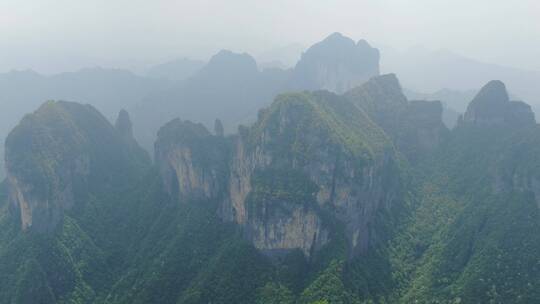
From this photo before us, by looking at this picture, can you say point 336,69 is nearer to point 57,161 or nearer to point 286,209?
point 57,161

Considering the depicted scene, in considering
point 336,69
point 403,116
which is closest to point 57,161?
point 403,116

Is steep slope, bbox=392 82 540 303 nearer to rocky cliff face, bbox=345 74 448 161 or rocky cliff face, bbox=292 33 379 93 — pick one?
rocky cliff face, bbox=345 74 448 161

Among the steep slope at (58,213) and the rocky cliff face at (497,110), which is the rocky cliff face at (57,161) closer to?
the steep slope at (58,213)

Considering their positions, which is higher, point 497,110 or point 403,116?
point 497,110

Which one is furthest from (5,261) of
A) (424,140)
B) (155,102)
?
(155,102)

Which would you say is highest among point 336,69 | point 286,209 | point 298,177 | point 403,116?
point 336,69

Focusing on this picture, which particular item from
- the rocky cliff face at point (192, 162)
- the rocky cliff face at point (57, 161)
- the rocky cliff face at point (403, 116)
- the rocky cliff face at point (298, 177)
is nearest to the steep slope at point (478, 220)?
the rocky cliff face at point (403, 116)
